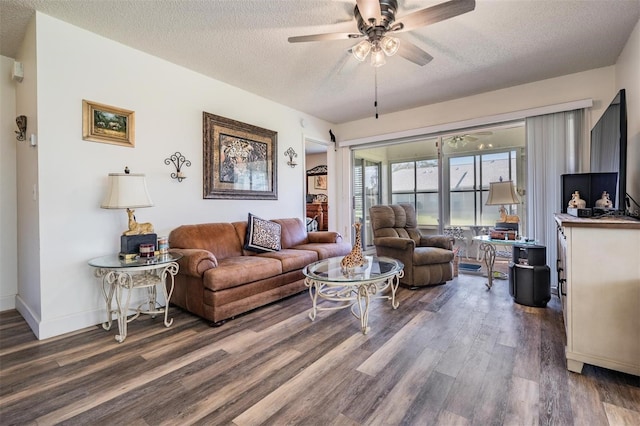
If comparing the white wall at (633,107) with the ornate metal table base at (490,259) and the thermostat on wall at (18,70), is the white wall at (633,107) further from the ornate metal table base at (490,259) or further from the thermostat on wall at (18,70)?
the thermostat on wall at (18,70)

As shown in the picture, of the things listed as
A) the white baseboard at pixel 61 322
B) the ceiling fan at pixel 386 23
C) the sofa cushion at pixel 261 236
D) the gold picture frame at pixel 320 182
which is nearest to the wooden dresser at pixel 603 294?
the ceiling fan at pixel 386 23

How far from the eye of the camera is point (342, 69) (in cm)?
326

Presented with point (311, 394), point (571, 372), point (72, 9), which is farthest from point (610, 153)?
point (72, 9)

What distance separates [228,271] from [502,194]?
10.9 ft

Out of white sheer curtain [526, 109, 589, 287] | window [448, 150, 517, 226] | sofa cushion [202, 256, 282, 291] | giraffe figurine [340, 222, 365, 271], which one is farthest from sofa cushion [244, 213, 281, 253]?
window [448, 150, 517, 226]

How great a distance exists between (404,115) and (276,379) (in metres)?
4.29

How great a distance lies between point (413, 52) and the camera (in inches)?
93.0

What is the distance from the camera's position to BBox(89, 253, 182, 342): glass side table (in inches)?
90.1

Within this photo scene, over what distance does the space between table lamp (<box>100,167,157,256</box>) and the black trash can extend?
362 centimetres

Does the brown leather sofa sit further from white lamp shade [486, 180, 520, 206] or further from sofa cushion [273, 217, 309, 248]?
white lamp shade [486, 180, 520, 206]

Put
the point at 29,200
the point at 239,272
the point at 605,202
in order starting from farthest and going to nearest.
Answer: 1. the point at 239,272
2. the point at 29,200
3. the point at 605,202

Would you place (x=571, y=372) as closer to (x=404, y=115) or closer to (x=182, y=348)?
(x=182, y=348)

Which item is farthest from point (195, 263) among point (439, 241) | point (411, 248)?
point (439, 241)

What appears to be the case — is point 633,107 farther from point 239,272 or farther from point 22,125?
point 22,125
